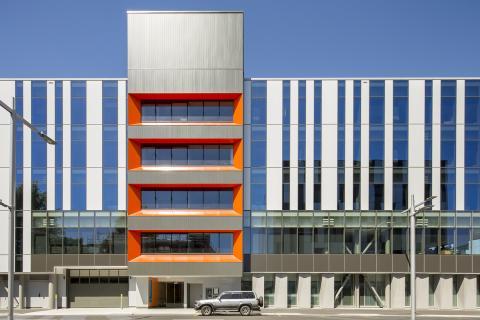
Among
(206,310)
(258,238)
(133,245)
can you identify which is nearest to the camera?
(206,310)

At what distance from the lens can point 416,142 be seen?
4916 centimetres

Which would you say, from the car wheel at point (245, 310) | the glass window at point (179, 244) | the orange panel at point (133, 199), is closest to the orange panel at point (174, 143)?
the orange panel at point (133, 199)

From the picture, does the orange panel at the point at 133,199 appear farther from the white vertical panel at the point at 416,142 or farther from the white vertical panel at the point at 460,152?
the white vertical panel at the point at 460,152

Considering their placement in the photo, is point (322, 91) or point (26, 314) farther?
point (322, 91)

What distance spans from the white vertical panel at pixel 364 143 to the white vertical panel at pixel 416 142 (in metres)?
3.83

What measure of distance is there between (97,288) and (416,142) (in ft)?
106

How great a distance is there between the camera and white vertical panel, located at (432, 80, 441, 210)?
49094mm

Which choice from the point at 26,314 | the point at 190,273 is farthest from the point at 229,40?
the point at 26,314

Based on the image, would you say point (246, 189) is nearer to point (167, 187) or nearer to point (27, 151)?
point (167, 187)

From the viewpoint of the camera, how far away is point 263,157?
4947 centimetres

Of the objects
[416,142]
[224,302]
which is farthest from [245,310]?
[416,142]

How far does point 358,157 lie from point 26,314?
31.1 metres

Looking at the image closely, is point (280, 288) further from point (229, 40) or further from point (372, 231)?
point (229, 40)

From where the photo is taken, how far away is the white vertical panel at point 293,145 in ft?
161
